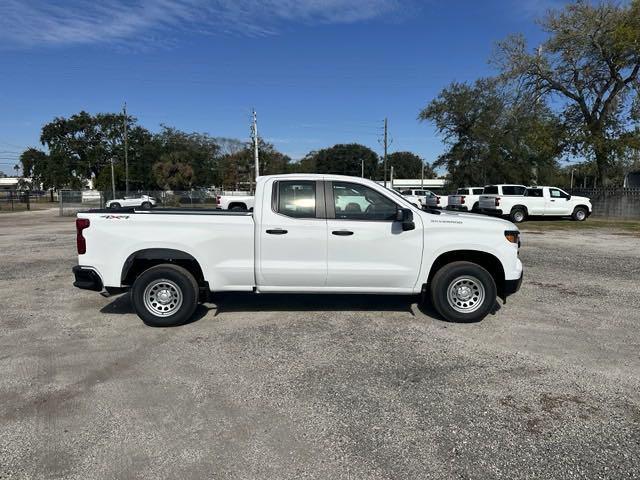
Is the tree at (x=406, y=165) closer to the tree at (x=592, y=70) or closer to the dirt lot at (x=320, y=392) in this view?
the tree at (x=592, y=70)

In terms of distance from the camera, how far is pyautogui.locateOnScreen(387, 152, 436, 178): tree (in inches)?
5595

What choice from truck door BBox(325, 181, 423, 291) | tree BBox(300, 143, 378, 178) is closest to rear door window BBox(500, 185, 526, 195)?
truck door BBox(325, 181, 423, 291)

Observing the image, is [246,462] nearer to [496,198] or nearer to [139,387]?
[139,387]

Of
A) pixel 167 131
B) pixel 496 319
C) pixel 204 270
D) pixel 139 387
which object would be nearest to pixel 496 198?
pixel 496 319

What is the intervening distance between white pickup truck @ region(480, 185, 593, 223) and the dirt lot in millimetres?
18976

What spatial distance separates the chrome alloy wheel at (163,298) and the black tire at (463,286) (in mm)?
3209

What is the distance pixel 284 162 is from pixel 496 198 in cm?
7195

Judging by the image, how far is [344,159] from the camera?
4993 inches

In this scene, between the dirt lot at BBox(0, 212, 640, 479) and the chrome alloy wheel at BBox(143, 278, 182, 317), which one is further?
the chrome alloy wheel at BBox(143, 278, 182, 317)

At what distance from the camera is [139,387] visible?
4285mm

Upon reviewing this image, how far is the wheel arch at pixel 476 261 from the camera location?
20.2 ft

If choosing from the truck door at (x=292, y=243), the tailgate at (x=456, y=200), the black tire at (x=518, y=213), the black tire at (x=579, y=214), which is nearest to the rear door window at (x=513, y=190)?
the black tire at (x=518, y=213)

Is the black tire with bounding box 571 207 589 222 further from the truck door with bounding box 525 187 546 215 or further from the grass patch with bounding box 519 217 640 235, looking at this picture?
the truck door with bounding box 525 187 546 215

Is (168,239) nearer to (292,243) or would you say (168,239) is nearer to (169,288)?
(169,288)
